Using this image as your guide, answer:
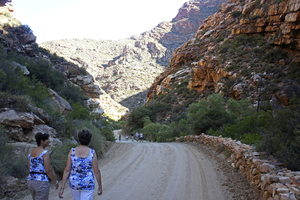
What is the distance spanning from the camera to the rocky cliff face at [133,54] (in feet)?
283

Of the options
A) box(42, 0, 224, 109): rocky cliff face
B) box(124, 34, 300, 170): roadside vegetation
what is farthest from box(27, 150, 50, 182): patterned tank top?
box(42, 0, 224, 109): rocky cliff face

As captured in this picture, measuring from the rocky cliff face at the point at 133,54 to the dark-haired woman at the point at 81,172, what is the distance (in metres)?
68.9

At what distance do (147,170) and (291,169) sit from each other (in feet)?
16.4

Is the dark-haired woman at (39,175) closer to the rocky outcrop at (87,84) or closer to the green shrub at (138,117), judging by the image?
the rocky outcrop at (87,84)

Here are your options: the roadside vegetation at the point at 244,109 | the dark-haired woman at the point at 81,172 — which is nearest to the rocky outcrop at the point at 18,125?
the dark-haired woman at the point at 81,172

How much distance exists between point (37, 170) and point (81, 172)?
109cm

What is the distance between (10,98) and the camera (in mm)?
8117

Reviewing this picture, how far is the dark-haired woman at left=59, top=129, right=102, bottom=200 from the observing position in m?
3.12

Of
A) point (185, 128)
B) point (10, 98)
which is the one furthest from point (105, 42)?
point (10, 98)

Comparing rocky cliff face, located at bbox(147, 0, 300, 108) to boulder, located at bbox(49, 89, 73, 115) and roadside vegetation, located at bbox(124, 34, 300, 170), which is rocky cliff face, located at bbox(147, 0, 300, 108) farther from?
boulder, located at bbox(49, 89, 73, 115)

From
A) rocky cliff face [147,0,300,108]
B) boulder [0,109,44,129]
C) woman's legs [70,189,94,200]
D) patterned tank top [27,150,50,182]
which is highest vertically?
rocky cliff face [147,0,300,108]

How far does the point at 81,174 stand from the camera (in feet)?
10.4

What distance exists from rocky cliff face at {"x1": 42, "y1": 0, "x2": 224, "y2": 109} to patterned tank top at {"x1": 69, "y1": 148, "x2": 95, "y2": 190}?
69.0 meters

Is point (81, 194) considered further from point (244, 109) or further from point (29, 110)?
point (244, 109)
